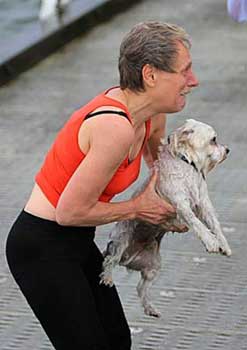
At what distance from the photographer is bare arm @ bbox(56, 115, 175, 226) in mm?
3291

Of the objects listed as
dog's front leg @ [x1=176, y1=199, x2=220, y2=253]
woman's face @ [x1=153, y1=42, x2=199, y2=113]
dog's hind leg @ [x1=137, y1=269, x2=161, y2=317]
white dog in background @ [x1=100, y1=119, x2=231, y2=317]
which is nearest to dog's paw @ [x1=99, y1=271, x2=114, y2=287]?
white dog in background @ [x1=100, y1=119, x2=231, y2=317]

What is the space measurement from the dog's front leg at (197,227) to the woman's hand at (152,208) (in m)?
0.04

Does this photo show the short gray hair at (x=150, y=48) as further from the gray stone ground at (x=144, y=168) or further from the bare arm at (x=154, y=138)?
the gray stone ground at (x=144, y=168)

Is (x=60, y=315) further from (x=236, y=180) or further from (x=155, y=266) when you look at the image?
(x=236, y=180)

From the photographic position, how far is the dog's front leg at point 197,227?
3.56 m

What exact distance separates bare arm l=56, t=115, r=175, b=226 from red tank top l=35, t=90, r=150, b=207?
7 centimetres

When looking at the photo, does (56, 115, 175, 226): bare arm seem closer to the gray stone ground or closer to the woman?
the woman

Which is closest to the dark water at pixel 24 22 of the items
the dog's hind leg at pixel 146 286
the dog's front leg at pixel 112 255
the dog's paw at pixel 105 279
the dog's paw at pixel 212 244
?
the dog's hind leg at pixel 146 286

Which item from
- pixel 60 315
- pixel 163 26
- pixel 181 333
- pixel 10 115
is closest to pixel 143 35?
pixel 163 26

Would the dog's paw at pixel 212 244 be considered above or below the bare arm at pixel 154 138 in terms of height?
below

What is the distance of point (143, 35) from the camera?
3.35 m

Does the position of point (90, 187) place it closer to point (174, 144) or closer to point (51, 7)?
point (174, 144)

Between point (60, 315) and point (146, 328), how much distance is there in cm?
159

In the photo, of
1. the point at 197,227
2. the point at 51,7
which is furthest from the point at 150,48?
the point at 51,7
